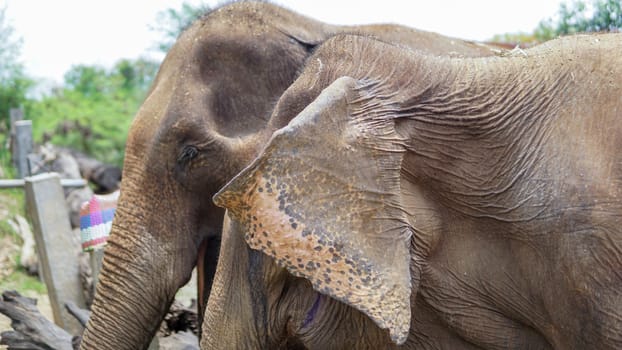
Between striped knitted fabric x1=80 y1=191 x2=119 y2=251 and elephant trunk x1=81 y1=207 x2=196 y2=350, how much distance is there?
89cm

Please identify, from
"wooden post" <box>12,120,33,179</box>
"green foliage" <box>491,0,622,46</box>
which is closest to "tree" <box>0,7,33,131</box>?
"wooden post" <box>12,120,33,179</box>

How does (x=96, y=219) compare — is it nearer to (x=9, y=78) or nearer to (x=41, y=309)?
(x=41, y=309)

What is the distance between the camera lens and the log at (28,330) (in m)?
4.73

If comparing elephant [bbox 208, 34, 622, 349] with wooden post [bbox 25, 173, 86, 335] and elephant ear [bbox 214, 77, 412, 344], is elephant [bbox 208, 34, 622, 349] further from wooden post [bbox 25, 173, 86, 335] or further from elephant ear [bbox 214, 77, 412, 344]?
wooden post [bbox 25, 173, 86, 335]

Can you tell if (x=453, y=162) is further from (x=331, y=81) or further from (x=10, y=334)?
(x=10, y=334)

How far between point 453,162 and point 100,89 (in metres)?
20.2

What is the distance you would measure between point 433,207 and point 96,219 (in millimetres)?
2826

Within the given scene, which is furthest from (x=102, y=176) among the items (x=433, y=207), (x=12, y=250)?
(x=433, y=207)

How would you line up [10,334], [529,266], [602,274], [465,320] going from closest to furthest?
[602,274]
[529,266]
[465,320]
[10,334]

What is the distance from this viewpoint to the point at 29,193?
588 centimetres

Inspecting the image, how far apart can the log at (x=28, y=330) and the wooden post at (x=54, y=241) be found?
0.85 meters

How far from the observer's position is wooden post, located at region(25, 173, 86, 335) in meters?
5.82

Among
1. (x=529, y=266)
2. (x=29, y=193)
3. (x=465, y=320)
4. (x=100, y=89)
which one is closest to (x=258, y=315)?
(x=465, y=320)

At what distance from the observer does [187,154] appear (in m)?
4.11
